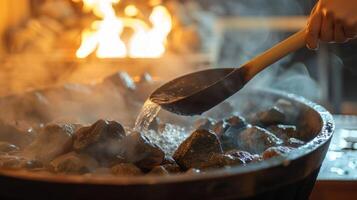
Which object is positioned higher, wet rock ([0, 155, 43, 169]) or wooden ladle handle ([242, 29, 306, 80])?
wooden ladle handle ([242, 29, 306, 80])

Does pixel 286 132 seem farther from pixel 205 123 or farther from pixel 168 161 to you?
pixel 168 161

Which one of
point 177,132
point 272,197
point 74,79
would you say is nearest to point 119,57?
point 74,79

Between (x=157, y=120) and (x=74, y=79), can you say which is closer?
(x=157, y=120)

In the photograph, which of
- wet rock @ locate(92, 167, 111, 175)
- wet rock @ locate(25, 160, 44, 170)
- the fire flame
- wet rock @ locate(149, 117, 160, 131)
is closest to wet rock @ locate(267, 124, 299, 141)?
wet rock @ locate(149, 117, 160, 131)

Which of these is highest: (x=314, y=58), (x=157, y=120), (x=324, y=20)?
(x=324, y=20)

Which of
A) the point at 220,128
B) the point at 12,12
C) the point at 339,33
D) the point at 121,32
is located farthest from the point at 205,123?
the point at 12,12

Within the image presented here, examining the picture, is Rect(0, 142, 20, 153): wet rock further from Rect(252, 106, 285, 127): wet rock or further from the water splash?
Rect(252, 106, 285, 127): wet rock

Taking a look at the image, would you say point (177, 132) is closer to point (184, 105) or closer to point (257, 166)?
point (184, 105)
